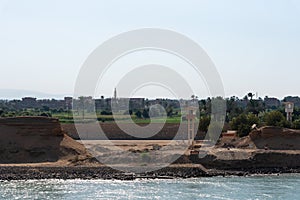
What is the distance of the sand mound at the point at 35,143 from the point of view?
141 feet

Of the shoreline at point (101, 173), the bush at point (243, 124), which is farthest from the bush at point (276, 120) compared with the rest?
the shoreline at point (101, 173)

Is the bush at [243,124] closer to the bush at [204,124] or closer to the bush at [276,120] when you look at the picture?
the bush at [276,120]

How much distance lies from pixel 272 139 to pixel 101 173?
14744 mm

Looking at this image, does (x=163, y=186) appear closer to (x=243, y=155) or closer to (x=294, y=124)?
(x=243, y=155)

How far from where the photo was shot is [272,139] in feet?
151

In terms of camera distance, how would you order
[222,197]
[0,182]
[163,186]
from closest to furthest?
[222,197]
[163,186]
[0,182]

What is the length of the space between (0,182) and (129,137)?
31.3 meters

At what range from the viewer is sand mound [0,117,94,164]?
43.0 meters

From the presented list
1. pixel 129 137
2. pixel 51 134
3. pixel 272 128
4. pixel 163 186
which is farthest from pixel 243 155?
pixel 129 137


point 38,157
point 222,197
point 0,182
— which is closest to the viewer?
point 222,197

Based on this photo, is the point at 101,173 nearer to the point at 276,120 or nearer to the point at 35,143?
the point at 35,143

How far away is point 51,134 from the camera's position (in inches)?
1786

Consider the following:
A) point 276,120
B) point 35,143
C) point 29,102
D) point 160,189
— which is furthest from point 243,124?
point 29,102

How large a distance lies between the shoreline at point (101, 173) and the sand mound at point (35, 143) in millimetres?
3006
